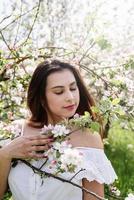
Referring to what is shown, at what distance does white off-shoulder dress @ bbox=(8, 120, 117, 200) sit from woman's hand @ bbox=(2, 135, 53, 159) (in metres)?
0.11

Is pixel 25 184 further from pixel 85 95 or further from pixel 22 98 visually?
pixel 22 98

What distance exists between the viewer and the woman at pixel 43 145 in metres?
2.75

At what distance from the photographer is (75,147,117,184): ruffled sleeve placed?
2.74 metres

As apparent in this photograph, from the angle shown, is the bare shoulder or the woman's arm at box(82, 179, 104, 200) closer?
the woman's arm at box(82, 179, 104, 200)

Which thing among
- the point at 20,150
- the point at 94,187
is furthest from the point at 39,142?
the point at 94,187

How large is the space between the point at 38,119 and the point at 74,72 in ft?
1.22

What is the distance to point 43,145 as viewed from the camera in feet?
8.55

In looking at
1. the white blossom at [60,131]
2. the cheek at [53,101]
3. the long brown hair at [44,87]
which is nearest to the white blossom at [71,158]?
the white blossom at [60,131]

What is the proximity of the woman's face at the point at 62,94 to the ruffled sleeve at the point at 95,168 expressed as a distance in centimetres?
23

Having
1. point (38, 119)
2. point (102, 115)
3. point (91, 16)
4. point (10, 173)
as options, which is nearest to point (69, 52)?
point (91, 16)

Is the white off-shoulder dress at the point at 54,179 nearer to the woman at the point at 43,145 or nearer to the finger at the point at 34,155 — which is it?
the woman at the point at 43,145

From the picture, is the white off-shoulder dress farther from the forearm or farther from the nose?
the nose

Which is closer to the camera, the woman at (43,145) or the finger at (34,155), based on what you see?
the finger at (34,155)

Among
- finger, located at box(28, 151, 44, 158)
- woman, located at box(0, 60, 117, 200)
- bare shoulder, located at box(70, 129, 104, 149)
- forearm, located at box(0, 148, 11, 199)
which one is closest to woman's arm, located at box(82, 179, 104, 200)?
woman, located at box(0, 60, 117, 200)
